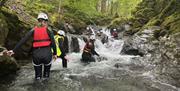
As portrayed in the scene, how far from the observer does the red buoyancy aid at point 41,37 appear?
715 cm

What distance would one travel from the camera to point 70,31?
25781 millimetres

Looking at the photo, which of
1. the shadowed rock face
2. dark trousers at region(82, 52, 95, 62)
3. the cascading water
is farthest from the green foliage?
the cascading water

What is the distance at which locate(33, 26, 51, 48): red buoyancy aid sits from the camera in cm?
715

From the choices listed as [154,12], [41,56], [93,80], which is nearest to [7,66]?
[41,56]

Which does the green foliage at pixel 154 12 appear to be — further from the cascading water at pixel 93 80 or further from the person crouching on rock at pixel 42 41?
the person crouching on rock at pixel 42 41

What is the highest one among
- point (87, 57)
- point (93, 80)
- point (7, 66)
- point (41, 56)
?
point (41, 56)

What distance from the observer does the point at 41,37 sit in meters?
7.21

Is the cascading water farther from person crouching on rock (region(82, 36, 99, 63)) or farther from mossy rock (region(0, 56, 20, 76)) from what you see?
person crouching on rock (region(82, 36, 99, 63))

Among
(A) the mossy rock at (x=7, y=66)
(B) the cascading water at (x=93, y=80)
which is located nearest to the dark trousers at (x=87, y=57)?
(B) the cascading water at (x=93, y=80)

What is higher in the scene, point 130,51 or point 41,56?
point 41,56

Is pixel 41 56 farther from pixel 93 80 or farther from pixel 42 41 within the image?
pixel 93 80

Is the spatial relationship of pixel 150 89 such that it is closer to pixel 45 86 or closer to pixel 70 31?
pixel 45 86

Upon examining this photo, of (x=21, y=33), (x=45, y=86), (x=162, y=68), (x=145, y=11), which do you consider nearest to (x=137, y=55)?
(x=162, y=68)

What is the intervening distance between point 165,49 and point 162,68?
1.37 metres
